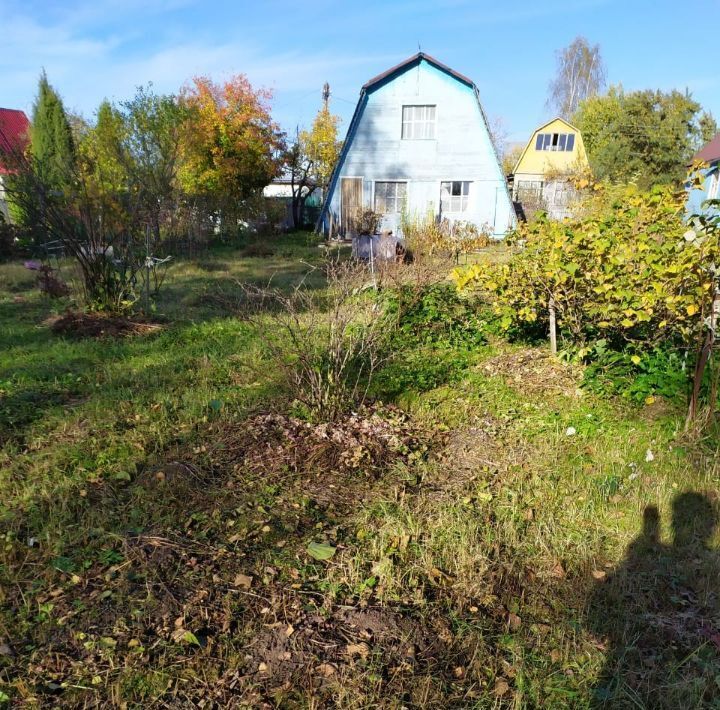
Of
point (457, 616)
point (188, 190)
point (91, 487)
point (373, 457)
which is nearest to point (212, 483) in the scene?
point (91, 487)

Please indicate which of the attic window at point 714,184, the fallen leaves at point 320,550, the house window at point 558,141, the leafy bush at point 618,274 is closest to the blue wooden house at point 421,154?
the leafy bush at point 618,274

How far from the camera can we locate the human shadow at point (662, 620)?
6.66 ft

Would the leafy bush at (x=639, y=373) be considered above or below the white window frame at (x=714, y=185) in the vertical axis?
below

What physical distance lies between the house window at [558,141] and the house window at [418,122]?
17.4 meters

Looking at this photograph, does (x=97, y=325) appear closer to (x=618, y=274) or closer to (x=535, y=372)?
(x=535, y=372)

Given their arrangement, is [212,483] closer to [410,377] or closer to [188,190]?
[410,377]

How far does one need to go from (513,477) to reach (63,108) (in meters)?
23.2

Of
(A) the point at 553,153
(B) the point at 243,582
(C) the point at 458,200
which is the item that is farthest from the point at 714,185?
(B) the point at 243,582

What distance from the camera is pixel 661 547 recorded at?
287 centimetres

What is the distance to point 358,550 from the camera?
276 centimetres

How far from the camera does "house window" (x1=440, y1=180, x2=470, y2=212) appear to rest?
18.4m

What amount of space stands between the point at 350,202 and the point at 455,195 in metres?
3.79

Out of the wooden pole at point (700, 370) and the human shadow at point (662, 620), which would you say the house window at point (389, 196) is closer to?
the wooden pole at point (700, 370)

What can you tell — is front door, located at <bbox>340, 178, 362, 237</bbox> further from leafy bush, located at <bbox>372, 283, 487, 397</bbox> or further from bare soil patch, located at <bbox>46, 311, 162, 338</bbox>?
bare soil patch, located at <bbox>46, 311, 162, 338</bbox>
